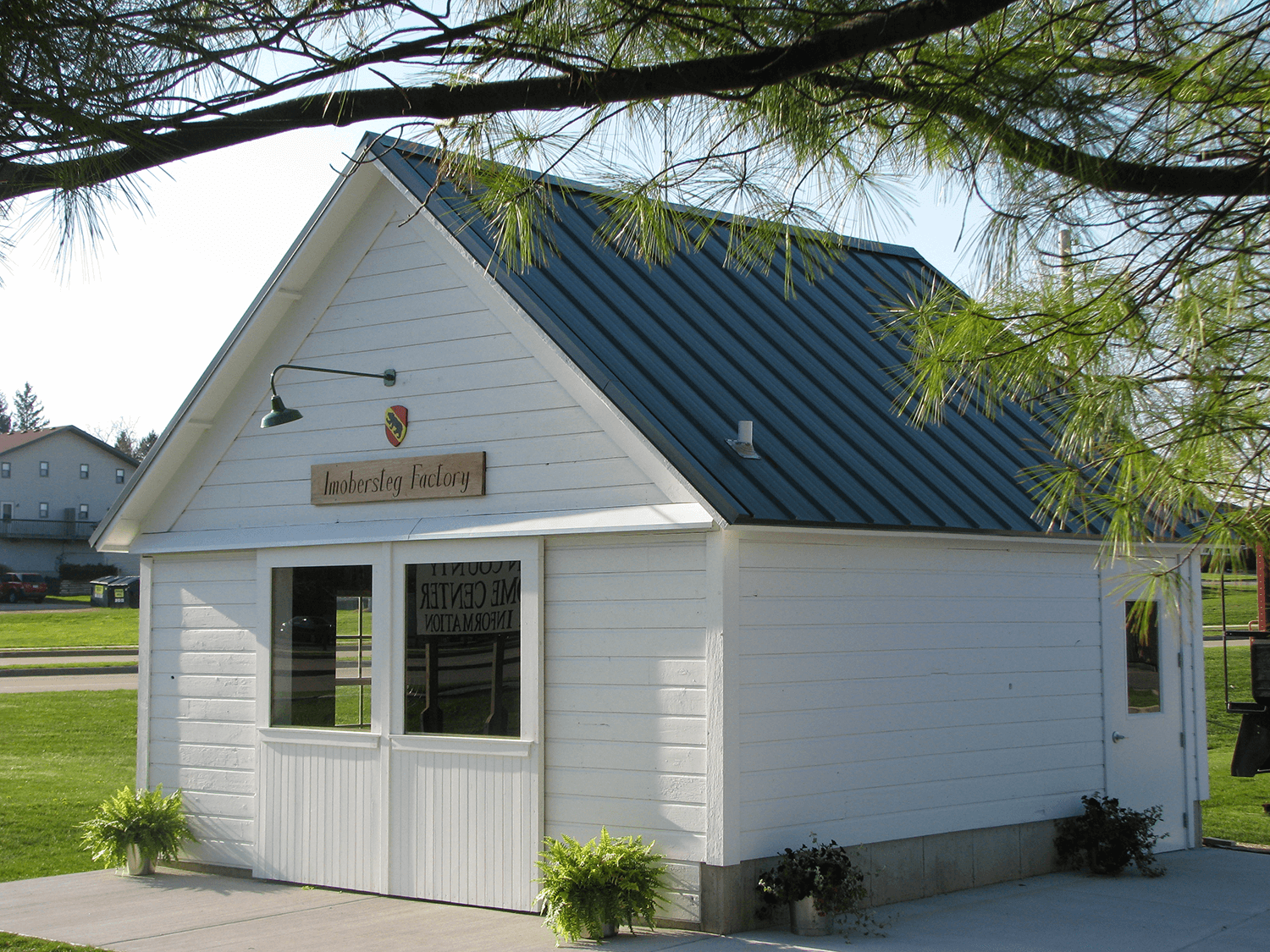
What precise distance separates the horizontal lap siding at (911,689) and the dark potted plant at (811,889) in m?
0.25

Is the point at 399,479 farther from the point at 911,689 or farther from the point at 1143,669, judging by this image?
the point at 1143,669

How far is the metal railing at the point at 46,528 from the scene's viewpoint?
229ft

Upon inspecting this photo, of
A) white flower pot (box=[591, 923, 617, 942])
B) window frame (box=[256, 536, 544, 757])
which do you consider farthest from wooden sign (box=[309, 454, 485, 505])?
white flower pot (box=[591, 923, 617, 942])

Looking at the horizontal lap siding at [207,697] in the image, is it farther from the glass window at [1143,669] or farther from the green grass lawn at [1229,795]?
the green grass lawn at [1229,795]

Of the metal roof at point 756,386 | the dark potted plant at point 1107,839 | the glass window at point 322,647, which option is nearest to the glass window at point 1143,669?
the dark potted plant at point 1107,839

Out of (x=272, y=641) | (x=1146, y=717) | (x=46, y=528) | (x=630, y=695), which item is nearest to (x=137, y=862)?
(x=272, y=641)

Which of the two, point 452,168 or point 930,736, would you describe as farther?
point 930,736

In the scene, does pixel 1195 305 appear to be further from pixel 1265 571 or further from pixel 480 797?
pixel 1265 571

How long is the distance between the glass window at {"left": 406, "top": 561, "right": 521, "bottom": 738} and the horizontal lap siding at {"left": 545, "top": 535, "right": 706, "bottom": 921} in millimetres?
343

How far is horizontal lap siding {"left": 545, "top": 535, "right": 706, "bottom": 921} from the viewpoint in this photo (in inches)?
330

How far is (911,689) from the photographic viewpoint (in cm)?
952

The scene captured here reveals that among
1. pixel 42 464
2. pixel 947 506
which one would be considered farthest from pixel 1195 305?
pixel 42 464

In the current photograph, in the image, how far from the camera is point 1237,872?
10578 millimetres

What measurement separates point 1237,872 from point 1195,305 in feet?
24.0
